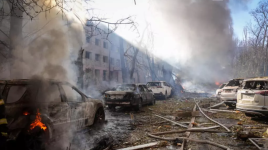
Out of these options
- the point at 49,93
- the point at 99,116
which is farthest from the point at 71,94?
the point at 99,116

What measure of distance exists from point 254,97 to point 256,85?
668 mm

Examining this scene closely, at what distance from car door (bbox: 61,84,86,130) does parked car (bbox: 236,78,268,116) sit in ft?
19.7

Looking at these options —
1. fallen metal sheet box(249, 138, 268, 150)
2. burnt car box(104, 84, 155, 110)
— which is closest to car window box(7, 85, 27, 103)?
fallen metal sheet box(249, 138, 268, 150)

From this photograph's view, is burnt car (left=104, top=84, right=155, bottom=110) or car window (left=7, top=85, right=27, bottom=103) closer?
car window (left=7, top=85, right=27, bottom=103)

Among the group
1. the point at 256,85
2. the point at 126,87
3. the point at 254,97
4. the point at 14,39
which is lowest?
the point at 254,97

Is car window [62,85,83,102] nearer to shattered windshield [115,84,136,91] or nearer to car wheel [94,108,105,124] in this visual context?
car wheel [94,108,105,124]

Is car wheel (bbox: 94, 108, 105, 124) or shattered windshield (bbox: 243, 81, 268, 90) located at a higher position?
shattered windshield (bbox: 243, 81, 268, 90)

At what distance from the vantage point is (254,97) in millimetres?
6797

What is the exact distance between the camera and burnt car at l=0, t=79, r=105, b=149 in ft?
10.5

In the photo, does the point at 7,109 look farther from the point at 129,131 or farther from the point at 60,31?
the point at 60,31

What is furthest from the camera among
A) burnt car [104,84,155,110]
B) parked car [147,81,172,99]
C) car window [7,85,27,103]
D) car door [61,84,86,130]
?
parked car [147,81,172,99]

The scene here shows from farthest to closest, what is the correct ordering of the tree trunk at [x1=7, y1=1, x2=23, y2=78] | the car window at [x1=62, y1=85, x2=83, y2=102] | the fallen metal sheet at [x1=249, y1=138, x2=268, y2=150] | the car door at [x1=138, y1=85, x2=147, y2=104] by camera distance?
the car door at [x1=138, y1=85, x2=147, y2=104], the tree trunk at [x1=7, y1=1, x2=23, y2=78], the car window at [x1=62, y1=85, x2=83, y2=102], the fallen metal sheet at [x1=249, y1=138, x2=268, y2=150]

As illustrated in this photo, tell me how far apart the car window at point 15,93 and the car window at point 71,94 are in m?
1.02

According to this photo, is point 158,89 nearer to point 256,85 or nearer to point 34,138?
point 256,85
